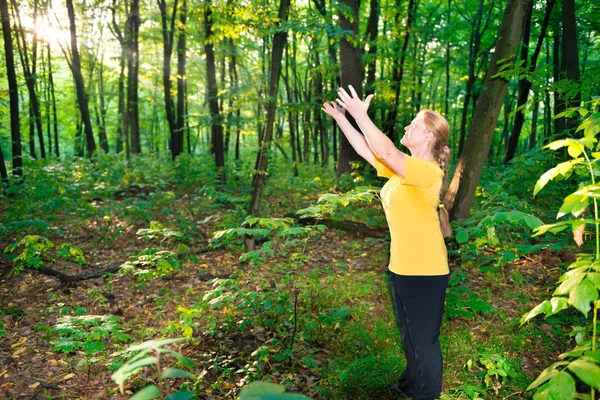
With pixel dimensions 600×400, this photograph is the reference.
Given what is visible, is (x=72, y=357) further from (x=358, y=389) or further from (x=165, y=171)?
(x=165, y=171)

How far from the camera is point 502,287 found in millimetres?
4965

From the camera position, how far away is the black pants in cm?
266

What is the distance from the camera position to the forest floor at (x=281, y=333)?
338 centimetres

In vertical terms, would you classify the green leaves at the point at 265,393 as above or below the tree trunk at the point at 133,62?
below

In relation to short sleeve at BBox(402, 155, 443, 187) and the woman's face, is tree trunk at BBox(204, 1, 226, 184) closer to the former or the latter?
the woman's face

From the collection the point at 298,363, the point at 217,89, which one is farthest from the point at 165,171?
the point at 298,363

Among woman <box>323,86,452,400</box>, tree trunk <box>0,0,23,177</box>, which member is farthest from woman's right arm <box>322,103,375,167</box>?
tree trunk <box>0,0,23,177</box>

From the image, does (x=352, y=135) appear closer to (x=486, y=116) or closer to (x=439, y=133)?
(x=439, y=133)

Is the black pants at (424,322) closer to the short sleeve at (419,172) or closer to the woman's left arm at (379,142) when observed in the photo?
the short sleeve at (419,172)

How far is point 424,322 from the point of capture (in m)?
2.70

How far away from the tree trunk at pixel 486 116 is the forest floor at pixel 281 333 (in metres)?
1.07

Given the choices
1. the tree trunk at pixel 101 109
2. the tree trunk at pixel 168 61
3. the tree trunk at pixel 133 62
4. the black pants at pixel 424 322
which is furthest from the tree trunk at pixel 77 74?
the black pants at pixel 424 322

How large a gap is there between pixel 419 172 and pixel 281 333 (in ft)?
8.76

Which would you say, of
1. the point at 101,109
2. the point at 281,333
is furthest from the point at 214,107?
the point at 101,109
